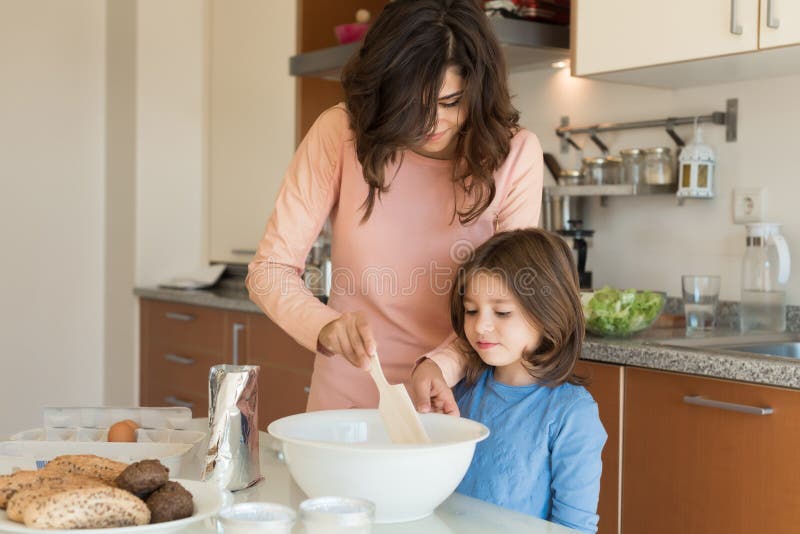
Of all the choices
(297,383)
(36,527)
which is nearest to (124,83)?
(297,383)

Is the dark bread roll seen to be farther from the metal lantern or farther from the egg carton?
the metal lantern

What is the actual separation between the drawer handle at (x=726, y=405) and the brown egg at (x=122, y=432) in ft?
3.60

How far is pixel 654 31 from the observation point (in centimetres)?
228

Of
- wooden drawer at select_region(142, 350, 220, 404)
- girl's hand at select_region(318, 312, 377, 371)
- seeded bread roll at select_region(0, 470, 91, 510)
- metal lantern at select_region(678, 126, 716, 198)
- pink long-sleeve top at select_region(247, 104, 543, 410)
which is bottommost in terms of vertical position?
wooden drawer at select_region(142, 350, 220, 404)

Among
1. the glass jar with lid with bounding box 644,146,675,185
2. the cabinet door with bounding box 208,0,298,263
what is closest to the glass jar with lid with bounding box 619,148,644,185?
the glass jar with lid with bounding box 644,146,675,185

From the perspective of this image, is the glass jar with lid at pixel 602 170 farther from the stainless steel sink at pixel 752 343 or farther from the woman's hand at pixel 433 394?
the woman's hand at pixel 433 394

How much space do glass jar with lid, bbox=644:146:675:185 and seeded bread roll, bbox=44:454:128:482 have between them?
186cm

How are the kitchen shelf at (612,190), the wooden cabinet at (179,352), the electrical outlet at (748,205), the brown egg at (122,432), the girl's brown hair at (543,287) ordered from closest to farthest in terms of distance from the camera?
the brown egg at (122,432) → the girl's brown hair at (543,287) → the electrical outlet at (748,205) → the kitchen shelf at (612,190) → the wooden cabinet at (179,352)

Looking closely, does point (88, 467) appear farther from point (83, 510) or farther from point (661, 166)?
point (661, 166)

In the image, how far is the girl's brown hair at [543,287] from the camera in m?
1.41

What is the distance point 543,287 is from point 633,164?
1317mm

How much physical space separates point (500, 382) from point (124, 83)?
282cm

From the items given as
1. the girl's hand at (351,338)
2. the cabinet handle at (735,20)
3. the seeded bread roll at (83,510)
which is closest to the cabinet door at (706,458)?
the cabinet handle at (735,20)

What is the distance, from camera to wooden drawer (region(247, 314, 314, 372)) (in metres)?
3.01
